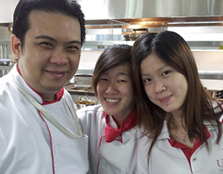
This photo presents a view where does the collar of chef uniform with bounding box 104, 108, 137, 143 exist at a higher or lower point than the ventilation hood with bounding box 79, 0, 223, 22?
lower

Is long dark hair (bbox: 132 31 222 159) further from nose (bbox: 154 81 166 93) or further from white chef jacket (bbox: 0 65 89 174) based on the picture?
white chef jacket (bbox: 0 65 89 174)


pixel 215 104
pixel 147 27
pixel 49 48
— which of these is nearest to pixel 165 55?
pixel 215 104

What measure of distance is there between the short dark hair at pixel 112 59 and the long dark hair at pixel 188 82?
0.08 meters

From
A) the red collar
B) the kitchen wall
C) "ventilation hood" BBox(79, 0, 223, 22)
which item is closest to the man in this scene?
the red collar

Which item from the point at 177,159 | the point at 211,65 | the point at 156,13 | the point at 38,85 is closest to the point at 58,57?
the point at 38,85

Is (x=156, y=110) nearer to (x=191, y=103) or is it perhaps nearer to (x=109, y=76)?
(x=191, y=103)

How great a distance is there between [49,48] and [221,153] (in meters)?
0.98

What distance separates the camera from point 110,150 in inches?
50.8

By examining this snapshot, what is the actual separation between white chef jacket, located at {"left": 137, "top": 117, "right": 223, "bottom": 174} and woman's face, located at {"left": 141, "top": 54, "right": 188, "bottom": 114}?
198mm

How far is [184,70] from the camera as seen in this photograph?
3.59 ft

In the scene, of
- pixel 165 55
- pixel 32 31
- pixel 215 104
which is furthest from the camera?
pixel 215 104

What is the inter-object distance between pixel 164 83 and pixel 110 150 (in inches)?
20.6

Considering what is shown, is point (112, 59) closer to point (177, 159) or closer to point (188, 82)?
point (188, 82)

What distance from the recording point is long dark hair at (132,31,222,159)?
108 centimetres
